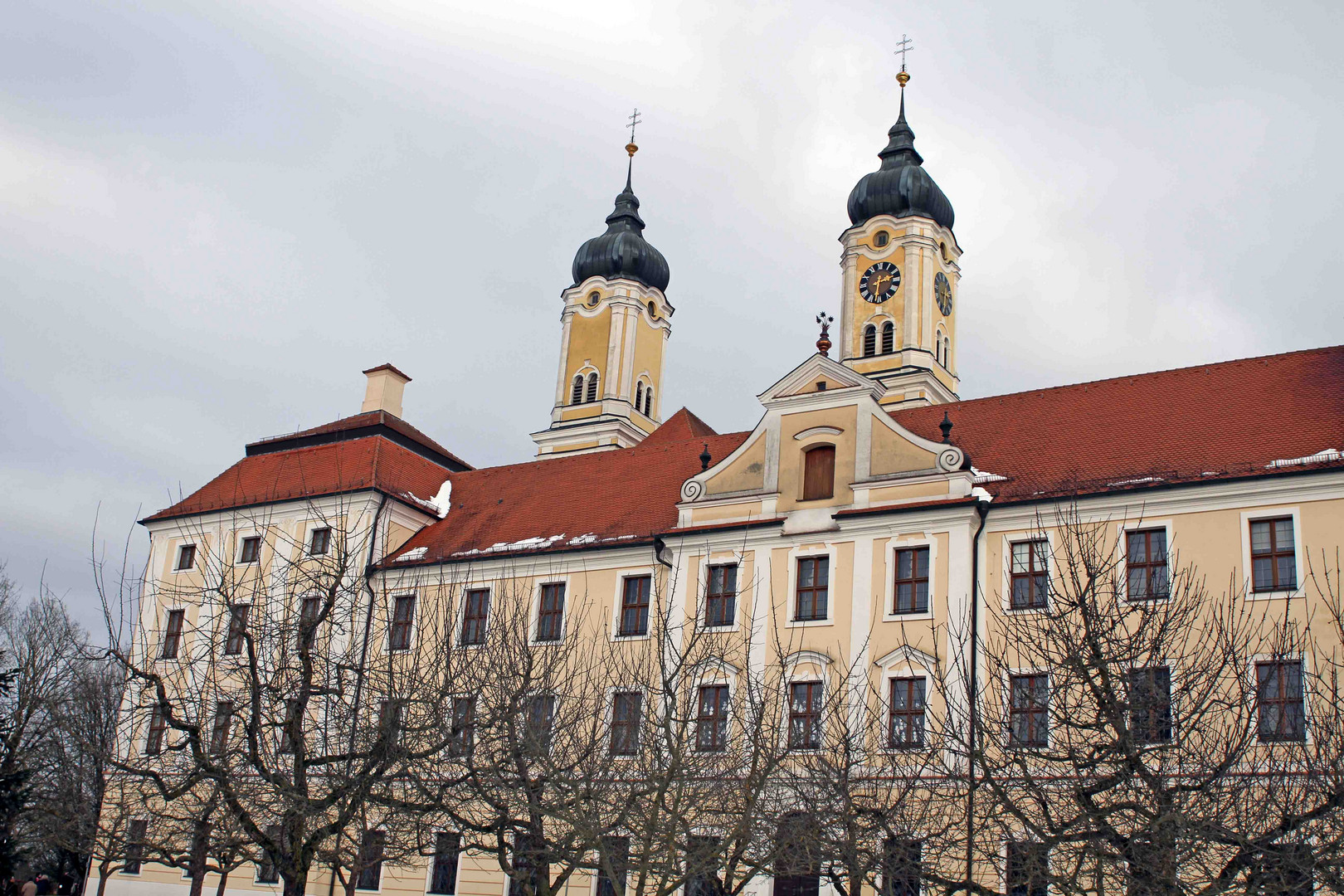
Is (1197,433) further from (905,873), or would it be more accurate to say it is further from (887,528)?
(905,873)

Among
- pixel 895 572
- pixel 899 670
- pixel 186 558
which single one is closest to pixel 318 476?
pixel 186 558

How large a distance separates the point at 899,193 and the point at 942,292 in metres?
5.03

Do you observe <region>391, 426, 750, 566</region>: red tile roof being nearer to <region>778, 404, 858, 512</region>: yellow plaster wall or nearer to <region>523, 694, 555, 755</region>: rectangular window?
<region>778, 404, 858, 512</region>: yellow plaster wall

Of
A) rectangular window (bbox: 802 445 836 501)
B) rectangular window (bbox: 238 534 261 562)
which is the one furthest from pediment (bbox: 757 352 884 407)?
rectangular window (bbox: 238 534 261 562)

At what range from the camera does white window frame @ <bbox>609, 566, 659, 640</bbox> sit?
30.7m

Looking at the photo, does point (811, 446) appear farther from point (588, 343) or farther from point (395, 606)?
point (588, 343)

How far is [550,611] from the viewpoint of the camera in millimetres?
32656

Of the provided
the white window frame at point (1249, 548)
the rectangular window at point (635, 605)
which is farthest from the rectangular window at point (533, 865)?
the white window frame at point (1249, 548)

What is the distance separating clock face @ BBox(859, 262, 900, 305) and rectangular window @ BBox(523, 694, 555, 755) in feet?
136

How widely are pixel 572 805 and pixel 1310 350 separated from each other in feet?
67.4

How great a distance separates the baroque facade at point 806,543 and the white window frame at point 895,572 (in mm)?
46

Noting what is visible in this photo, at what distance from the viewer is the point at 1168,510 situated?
25.8 metres

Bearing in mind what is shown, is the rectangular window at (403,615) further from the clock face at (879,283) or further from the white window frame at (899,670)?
the clock face at (879,283)

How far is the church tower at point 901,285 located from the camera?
58.4m
